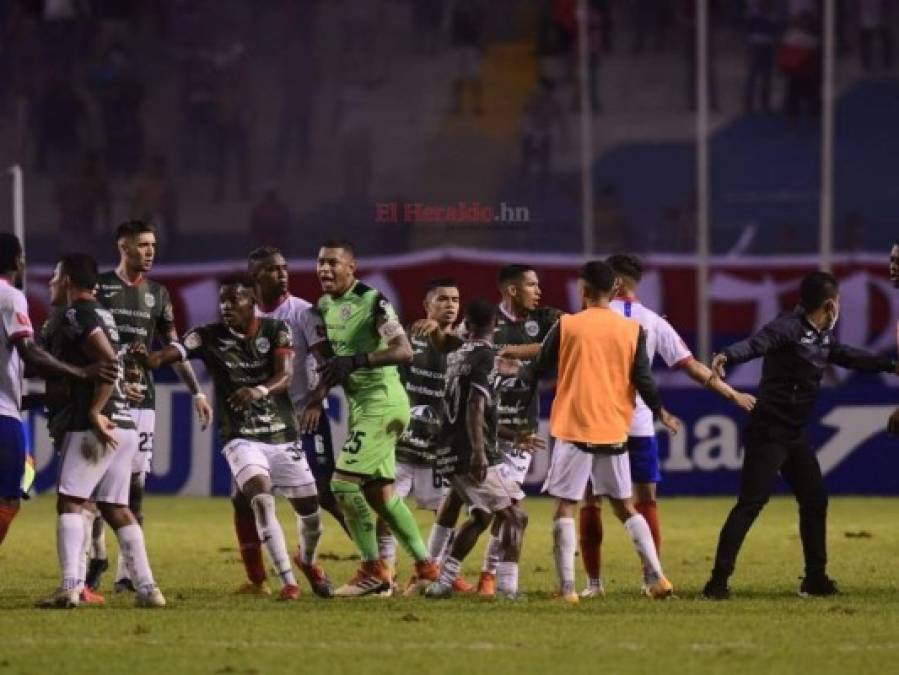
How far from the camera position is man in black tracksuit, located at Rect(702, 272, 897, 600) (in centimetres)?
1307

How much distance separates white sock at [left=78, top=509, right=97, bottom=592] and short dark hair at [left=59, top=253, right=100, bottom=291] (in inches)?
50.8

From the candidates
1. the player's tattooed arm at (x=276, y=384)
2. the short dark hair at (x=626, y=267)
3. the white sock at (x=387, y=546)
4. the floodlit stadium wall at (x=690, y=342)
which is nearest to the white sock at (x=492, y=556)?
the white sock at (x=387, y=546)

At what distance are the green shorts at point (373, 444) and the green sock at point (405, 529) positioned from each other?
8.0 inches

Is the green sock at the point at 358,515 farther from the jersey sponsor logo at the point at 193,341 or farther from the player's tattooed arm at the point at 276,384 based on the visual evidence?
the jersey sponsor logo at the point at 193,341

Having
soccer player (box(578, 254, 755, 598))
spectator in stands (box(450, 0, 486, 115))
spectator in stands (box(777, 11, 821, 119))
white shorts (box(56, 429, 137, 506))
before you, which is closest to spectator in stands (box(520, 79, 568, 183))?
spectator in stands (box(450, 0, 486, 115))

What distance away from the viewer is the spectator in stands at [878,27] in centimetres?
3166

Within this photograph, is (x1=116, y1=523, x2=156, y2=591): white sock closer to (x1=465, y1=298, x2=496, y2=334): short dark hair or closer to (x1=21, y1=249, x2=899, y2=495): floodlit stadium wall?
(x1=465, y1=298, x2=496, y2=334): short dark hair

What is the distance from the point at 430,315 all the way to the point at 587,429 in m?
1.77

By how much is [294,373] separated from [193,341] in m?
1.14

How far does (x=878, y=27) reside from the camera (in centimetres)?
3180

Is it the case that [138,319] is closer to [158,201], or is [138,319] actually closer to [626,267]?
[626,267]

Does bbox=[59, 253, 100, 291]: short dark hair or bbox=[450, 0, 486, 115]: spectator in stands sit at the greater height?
bbox=[450, 0, 486, 115]: spectator in stands

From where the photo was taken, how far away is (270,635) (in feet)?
35.4

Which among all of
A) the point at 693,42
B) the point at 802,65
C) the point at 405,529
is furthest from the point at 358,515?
the point at 693,42
